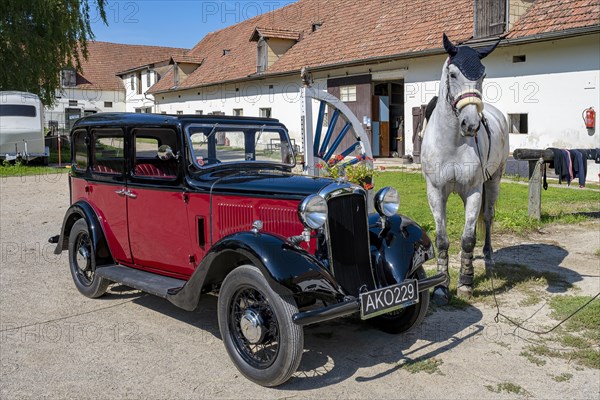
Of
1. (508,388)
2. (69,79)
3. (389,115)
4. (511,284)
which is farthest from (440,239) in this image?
(69,79)

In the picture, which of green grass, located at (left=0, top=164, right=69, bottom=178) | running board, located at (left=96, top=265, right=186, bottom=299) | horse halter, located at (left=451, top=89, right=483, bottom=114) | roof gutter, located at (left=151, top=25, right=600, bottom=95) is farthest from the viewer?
green grass, located at (left=0, top=164, right=69, bottom=178)

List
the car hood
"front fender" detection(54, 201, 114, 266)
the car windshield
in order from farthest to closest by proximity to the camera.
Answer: "front fender" detection(54, 201, 114, 266)
the car windshield
the car hood

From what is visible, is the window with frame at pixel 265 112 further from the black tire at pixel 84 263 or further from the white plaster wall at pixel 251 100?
the black tire at pixel 84 263

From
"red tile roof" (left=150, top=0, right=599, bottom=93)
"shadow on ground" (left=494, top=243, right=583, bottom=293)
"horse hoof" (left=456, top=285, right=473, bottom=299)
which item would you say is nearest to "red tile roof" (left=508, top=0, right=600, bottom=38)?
"red tile roof" (left=150, top=0, right=599, bottom=93)

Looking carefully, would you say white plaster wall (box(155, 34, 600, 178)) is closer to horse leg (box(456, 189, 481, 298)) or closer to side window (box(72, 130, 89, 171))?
horse leg (box(456, 189, 481, 298))

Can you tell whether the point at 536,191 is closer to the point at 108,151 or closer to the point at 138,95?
the point at 108,151

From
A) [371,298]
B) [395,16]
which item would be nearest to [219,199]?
[371,298]

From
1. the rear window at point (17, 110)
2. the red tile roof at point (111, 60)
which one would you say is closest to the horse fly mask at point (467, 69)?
the rear window at point (17, 110)

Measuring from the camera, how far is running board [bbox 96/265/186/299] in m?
4.91

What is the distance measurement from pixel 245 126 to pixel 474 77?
220 centimetres

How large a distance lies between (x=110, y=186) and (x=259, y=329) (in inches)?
107

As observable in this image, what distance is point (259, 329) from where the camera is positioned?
4.03 metres

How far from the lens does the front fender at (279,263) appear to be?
Answer: 386 cm

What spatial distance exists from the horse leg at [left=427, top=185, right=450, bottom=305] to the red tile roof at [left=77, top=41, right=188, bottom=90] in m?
38.9
